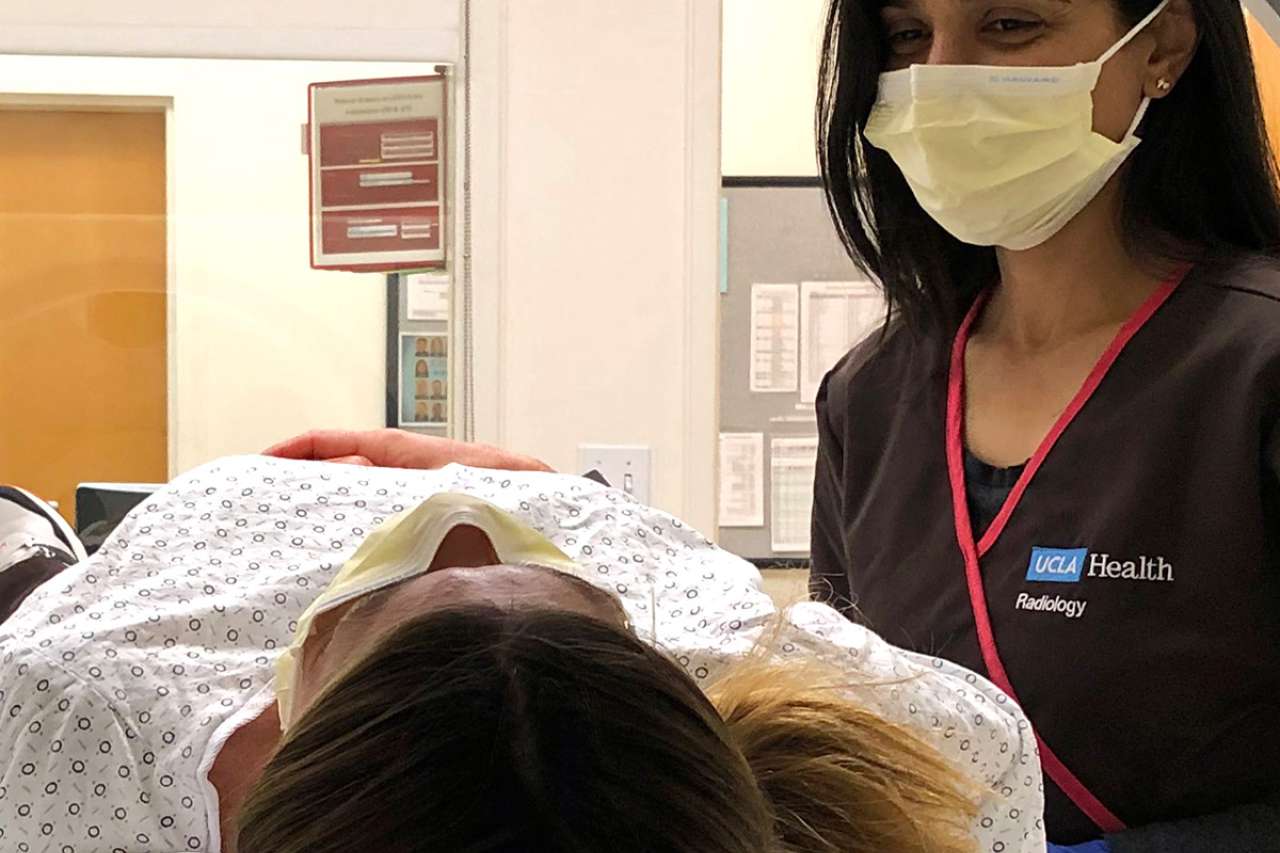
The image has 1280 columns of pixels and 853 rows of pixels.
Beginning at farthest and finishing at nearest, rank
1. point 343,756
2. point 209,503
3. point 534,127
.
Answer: point 534,127
point 209,503
point 343,756

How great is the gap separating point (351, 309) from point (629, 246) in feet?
1.75

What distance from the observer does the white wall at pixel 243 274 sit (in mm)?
2553

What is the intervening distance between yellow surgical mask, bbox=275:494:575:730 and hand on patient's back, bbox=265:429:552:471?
35 cm

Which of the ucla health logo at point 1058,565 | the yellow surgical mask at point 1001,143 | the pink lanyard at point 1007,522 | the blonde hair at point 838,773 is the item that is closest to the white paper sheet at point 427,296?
the yellow surgical mask at point 1001,143

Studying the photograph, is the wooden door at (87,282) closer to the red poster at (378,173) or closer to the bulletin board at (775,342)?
the red poster at (378,173)

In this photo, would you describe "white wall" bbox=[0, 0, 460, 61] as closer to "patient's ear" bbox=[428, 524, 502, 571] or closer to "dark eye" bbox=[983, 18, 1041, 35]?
"dark eye" bbox=[983, 18, 1041, 35]

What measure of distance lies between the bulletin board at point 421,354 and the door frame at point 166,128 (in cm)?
39

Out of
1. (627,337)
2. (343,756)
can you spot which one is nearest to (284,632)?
(343,756)

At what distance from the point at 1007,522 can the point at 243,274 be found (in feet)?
5.80

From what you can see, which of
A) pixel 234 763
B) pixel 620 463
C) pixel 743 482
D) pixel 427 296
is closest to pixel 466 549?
pixel 234 763

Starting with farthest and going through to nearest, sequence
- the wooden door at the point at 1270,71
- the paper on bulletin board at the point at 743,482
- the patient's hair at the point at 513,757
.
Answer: the paper on bulletin board at the point at 743,482, the wooden door at the point at 1270,71, the patient's hair at the point at 513,757

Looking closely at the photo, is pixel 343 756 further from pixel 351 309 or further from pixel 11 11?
pixel 11 11

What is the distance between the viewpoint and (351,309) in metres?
2.61

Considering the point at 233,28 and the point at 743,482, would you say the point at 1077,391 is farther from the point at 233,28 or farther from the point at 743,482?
the point at 233,28
